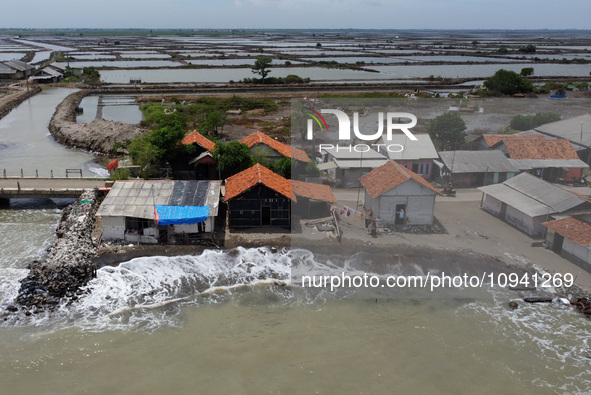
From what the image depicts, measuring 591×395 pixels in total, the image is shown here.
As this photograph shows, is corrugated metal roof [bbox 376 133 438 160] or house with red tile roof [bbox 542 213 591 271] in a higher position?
corrugated metal roof [bbox 376 133 438 160]

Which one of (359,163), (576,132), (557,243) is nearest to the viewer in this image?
(557,243)

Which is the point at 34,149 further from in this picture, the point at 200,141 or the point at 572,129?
the point at 572,129

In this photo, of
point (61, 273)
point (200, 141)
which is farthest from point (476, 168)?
point (61, 273)

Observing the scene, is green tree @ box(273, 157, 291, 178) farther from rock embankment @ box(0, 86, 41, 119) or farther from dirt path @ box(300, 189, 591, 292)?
rock embankment @ box(0, 86, 41, 119)

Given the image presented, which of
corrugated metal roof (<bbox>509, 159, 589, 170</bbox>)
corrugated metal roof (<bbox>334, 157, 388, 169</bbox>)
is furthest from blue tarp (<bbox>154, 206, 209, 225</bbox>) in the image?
corrugated metal roof (<bbox>509, 159, 589, 170</bbox>)

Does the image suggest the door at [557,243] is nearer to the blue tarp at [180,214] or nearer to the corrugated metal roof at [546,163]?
the corrugated metal roof at [546,163]
